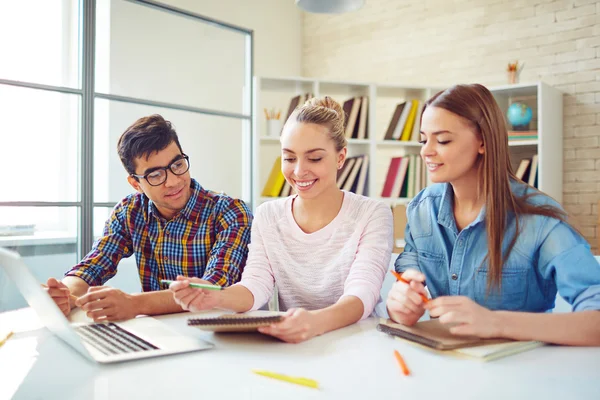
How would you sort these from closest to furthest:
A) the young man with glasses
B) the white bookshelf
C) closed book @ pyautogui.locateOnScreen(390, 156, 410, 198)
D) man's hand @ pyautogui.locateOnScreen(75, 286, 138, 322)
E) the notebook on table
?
1. the notebook on table
2. man's hand @ pyautogui.locateOnScreen(75, 286, 138, 322)
3. the young man with glasses
4. the white bookshelf
5. closed book @ pyautogui.locateOnScreen(390, 156, 410, 198)

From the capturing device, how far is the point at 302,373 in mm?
833

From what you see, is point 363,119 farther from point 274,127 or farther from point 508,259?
point 508,259

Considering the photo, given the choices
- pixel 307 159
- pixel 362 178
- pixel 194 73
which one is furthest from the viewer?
pixel 194 73

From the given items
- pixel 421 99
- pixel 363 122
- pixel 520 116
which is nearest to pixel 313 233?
pixel 363 122

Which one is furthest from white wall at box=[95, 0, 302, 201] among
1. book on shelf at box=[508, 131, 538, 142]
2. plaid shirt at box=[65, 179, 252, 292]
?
book on shelf at box=[508, 131, 538, 142]

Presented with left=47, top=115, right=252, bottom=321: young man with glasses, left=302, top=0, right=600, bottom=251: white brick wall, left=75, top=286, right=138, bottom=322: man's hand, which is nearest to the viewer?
left=75, top=286, right=138, bottom=322: man's hand

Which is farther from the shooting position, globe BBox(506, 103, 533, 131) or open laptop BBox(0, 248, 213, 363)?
globe BBox(506, 103, 533, 131)

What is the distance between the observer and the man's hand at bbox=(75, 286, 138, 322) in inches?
47.9

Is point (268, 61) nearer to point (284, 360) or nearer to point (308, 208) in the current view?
point (308, 208)

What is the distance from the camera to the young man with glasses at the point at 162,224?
1.66m

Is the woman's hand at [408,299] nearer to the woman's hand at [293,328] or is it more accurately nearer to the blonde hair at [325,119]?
the woman's hand at [293,328]

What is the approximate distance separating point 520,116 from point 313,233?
284 centimetres

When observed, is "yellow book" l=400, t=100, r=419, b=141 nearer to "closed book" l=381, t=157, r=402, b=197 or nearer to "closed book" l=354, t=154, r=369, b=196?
"closed book" l=381, t=157, r=402, b=197

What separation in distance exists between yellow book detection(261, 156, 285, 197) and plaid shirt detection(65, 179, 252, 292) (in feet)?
7.58
